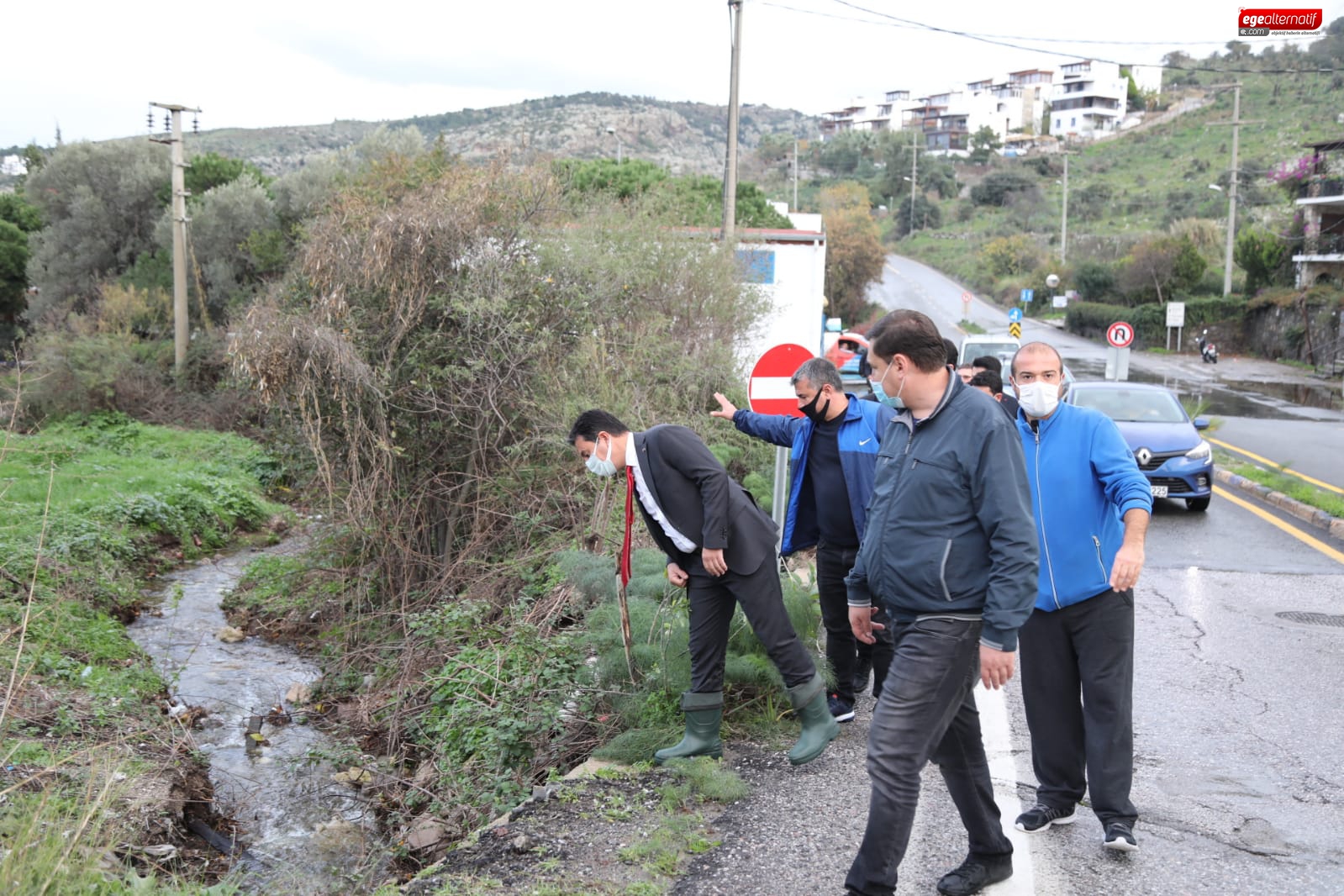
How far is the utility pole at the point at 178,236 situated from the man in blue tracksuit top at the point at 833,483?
24.4 m

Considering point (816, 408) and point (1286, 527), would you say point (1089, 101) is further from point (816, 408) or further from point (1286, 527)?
point (816, 408)

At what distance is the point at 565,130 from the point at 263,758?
95522 mm

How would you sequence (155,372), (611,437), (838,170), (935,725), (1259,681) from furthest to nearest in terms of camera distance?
(838,170) → (155,372) → (1259,681) → (611,437) → (935,725)

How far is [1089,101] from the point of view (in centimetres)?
14888

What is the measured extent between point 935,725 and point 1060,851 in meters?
1.16

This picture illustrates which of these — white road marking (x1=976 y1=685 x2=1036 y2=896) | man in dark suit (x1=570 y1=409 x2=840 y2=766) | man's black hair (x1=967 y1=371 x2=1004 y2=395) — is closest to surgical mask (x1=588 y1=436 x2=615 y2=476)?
man in dark suit (x1=570 y1=409 x2=840 y2=766)

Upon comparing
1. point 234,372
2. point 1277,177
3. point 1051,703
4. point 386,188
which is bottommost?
point 1051,703

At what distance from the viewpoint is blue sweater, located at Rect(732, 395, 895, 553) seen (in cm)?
561

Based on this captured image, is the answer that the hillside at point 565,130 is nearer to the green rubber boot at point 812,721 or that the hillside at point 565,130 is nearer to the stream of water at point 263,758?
the stream of water at point 263,758

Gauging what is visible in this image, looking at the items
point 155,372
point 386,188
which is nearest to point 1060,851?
point 386,188

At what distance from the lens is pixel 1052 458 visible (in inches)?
172

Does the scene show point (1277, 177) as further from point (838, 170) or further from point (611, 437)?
point (838, 170)

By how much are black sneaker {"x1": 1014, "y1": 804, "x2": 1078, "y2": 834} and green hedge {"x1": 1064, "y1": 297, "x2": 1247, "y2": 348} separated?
52.5 m

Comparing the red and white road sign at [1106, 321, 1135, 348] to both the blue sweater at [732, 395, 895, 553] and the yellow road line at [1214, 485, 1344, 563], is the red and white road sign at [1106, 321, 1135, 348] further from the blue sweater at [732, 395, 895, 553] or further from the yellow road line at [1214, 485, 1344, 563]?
the blue sweater at [732, 395, 895, 553]
